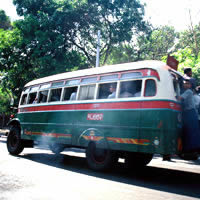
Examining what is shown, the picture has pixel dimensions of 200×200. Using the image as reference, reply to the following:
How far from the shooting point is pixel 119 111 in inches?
255

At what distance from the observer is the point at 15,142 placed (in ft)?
33.2

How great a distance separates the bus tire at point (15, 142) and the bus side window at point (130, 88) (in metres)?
5.01

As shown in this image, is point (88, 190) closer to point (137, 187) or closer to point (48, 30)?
point (137, 187)

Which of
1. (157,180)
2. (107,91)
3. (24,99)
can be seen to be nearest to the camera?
(157,180)

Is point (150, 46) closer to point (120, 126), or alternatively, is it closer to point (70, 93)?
point (70, 93)

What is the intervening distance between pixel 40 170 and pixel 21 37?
45.7 ft

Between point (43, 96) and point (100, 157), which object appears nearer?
point (100, 157)

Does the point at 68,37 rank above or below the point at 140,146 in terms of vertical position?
above

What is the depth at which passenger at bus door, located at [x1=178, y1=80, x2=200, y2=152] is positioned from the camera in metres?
5.77

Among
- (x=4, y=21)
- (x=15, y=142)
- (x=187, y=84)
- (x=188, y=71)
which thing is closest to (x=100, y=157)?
(x=187, y=84)

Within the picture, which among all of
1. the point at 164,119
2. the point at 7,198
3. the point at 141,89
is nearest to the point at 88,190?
the point at 7,198

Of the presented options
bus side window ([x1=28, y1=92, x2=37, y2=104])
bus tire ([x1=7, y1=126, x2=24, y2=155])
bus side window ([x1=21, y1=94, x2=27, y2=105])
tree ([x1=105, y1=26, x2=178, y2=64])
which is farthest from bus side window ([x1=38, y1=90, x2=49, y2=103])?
tree ([x1=105, y1=26, x2=178, y2=64])

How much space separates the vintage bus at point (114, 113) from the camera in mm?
5805

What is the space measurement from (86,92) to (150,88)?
2115 millimetres
